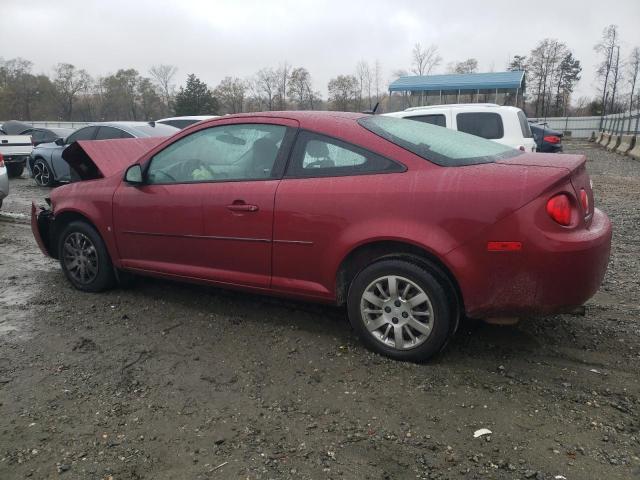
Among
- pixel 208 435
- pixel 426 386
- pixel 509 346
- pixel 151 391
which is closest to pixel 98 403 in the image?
pixel 151 391

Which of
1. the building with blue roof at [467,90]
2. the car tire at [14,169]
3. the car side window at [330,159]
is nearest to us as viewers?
the car side window at [330,159]

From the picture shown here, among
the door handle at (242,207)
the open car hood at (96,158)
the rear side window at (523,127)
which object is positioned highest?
the rear side window at (523,127)

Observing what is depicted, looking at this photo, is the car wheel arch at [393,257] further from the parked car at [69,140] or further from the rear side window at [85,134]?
the rear side window at [85,134]

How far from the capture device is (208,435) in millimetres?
2586

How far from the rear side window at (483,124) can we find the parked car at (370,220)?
507 centimetres

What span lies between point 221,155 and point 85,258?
1.79 m

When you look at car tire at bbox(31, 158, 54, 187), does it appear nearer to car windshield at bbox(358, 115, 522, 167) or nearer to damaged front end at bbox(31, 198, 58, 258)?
damaged front end at bbox(31, 198, 58, 258)

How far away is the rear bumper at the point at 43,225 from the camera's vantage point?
5.04m

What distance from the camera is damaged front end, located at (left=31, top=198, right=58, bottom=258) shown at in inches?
198

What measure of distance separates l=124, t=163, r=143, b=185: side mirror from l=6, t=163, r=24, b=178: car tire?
41.2 feet

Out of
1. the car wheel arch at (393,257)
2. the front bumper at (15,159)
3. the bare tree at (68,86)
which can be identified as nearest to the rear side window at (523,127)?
the car wheel arch at (393,257)

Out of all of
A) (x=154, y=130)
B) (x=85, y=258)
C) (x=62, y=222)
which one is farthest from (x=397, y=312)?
(x=154, y=130)

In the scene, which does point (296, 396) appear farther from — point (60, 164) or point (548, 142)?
point (548, 142)

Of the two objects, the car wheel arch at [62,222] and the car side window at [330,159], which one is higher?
the car side window at [330,159]
